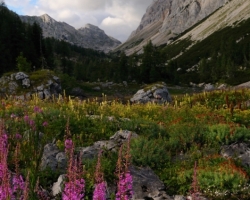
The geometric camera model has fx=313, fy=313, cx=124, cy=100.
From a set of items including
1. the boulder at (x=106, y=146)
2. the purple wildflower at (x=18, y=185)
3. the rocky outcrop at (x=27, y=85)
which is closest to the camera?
the purple wildflower at (x=18, y=185)

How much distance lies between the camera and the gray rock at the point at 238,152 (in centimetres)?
823

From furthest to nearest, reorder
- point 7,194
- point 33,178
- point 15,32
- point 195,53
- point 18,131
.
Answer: point 195,53, point 15,32, point 18,131, point 33,178, point 7,194

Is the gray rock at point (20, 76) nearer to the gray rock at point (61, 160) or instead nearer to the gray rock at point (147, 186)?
the gray rock at point (61, 160)

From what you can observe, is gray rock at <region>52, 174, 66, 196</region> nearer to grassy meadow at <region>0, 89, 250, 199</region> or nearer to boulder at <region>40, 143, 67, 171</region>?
grassy meadow at <region>0, 89, 250, 199</region>

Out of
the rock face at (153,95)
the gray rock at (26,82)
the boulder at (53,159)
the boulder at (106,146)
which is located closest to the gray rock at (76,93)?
the gray rock at (26,82)

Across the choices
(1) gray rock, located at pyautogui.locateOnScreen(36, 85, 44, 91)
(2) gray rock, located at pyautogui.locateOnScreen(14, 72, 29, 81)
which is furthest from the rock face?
(2) gray rock, located at pyautogui.locateOnScreen(14, 72, 29, 81)

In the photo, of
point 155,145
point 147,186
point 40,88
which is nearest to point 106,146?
point 155,145

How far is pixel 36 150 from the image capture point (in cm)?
845

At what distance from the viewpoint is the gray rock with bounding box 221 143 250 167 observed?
823cm

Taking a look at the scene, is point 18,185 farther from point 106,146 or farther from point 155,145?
point 155,145

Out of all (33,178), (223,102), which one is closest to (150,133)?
(33,178)

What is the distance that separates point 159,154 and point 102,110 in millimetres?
6216

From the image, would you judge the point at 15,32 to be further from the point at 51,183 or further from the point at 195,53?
the point at 195,53

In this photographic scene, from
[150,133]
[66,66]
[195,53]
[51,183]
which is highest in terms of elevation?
[195,53]
